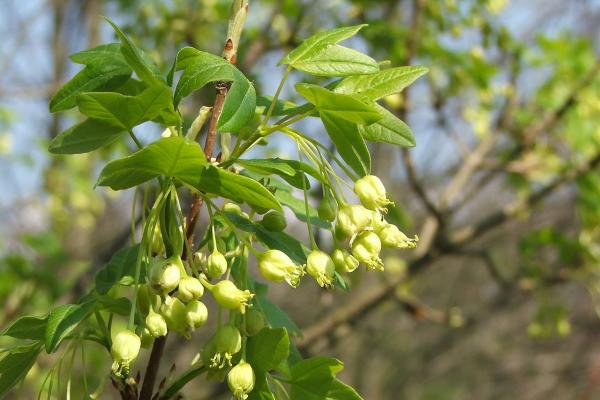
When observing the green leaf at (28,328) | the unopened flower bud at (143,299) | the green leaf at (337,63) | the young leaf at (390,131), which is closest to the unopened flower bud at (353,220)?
the young leaf at (390,131)

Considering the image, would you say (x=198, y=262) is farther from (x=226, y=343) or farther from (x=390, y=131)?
(x=390, y=131)

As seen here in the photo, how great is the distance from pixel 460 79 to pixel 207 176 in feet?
9.37

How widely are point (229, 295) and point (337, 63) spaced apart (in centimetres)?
37

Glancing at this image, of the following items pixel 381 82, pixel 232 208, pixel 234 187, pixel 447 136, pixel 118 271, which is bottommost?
pixel 447 136

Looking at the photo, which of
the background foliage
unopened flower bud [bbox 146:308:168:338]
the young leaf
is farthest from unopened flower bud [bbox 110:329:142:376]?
the background foliage

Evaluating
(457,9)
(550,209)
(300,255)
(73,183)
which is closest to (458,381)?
(550,209)

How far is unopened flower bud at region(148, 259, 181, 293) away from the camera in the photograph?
3.31 ft

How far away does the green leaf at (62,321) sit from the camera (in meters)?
0.99

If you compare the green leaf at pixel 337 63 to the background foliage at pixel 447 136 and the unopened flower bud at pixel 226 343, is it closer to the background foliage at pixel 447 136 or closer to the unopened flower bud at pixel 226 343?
the unopened flower bud at pixel 226 343

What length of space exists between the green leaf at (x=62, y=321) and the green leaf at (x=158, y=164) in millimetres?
184

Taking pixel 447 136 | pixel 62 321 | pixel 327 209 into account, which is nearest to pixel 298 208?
pixel 327 209

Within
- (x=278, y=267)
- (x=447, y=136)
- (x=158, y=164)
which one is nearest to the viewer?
(x=158, y=164)

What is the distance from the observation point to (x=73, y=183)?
502cm

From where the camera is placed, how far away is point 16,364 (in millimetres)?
1146
